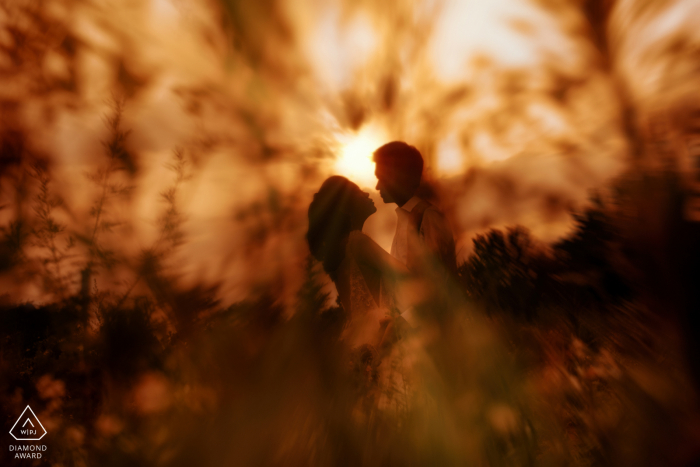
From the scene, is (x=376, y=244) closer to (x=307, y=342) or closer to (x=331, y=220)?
(x=331, y=220)

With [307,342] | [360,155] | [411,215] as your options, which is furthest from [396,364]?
[360,155]

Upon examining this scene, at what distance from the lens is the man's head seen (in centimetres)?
110

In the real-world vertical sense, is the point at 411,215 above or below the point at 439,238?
above

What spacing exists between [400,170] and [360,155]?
165 mm

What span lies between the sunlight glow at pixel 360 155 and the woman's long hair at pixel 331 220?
1.4 inches

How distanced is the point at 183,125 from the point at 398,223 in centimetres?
88

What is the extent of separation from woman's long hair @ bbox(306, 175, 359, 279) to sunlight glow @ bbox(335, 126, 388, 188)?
0.12ft

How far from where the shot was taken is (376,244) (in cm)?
113

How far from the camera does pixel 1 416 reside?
38.8 inches

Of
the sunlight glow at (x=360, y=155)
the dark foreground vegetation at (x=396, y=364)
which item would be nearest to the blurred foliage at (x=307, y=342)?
the dark foreground vegetation at (x=396, y=364)

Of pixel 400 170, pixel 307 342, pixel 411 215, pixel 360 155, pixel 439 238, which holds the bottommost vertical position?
pixel 307 342

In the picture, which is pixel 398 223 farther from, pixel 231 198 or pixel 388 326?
pixel 231 198

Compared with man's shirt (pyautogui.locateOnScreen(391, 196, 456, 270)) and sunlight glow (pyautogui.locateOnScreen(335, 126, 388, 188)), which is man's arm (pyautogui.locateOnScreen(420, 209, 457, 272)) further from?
sunlight glow (pyautogui.locateOnScreen(335, 126, 388, 188))

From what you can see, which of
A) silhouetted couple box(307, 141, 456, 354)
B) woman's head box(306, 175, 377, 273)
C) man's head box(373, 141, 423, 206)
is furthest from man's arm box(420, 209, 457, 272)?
woman's head box(306, 175, 377, 273)
